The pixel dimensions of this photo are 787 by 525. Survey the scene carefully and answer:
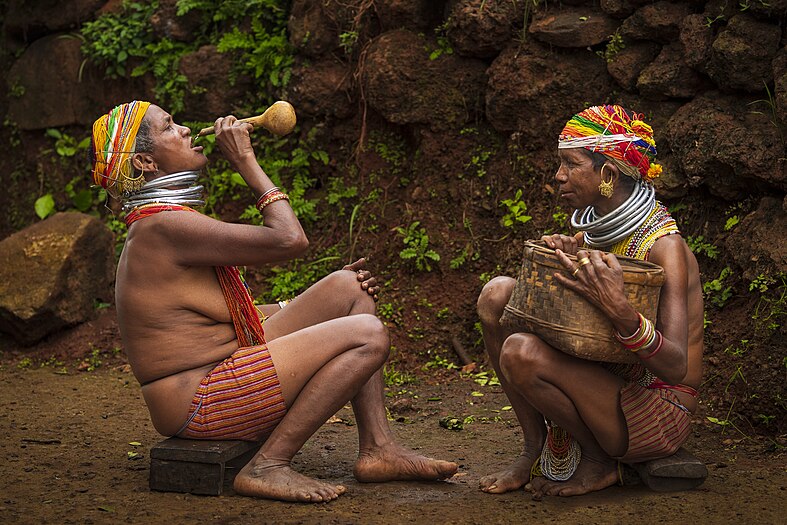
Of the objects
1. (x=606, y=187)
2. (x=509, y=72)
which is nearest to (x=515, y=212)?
(x=509, y=72)

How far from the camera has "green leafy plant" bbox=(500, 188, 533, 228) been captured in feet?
21.5

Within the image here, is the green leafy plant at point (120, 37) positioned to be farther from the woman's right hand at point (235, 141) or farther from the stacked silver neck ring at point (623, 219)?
the stacked silver neck ring at point (623, 219)

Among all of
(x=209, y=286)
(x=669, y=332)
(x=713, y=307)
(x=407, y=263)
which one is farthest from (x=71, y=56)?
(x=669, y=332)

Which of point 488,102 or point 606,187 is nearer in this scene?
point 606,187

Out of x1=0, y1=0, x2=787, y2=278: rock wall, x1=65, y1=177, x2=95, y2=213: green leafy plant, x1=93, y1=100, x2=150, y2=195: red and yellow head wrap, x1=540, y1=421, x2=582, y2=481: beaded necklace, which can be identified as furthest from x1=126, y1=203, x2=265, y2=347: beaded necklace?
x1=65, y1=177, x2=95, y2=213: green leafy plant

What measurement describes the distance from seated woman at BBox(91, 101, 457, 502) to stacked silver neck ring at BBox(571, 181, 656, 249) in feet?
3.29

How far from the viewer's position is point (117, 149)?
13.7 feet

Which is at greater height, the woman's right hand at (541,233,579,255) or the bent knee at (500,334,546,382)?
the woman's right hand at (541,233,579,255)

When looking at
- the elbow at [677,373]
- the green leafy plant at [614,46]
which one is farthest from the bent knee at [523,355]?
the green leafy plant at [614,46]

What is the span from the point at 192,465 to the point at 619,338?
182cm

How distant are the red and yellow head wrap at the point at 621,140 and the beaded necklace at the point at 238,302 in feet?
5.16

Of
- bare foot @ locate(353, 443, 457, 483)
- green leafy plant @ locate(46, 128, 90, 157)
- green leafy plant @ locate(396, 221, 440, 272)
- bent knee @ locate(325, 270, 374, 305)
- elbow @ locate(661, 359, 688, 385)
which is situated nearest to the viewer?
elbow @ locate(661, 359, 688, 385)

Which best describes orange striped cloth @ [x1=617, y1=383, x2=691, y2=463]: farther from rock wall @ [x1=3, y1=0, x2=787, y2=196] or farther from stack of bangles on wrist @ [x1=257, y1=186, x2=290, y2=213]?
rock wall @ [x1=3, y1=0, x2=787, y2=196]

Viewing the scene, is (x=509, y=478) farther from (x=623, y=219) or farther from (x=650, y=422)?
(x=623, y=219)
